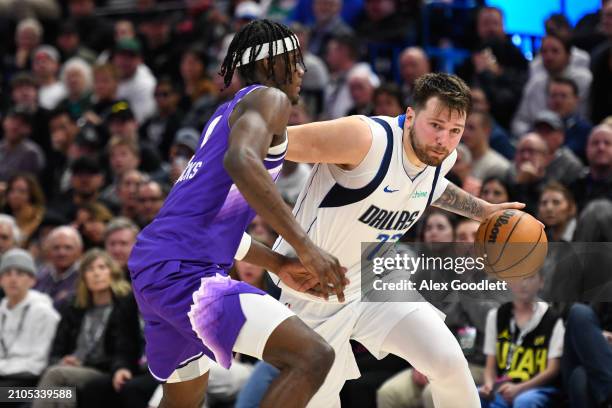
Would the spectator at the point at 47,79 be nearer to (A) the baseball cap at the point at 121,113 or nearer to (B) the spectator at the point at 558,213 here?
(A) the baseball cap at the point at 121,113

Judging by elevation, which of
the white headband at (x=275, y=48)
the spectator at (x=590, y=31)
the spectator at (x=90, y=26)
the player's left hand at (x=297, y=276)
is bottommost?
the player's left hand at (x=297, y=276)

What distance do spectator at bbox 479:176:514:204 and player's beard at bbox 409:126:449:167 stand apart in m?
3.17

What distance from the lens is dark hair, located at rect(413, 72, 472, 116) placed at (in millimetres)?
5238

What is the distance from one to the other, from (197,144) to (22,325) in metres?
2.18

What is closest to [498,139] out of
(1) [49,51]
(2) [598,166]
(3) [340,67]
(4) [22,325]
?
(2) [598,166]

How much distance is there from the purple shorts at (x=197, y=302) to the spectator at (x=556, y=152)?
501 cm

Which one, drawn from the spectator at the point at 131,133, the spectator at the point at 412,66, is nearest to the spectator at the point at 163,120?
the spectator at the point at 131,133

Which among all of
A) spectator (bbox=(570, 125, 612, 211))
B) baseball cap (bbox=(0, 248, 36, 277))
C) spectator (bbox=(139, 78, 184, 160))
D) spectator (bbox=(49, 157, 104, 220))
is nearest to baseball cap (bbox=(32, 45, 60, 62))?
spectator (bbox=(139, 78, 184, 160))

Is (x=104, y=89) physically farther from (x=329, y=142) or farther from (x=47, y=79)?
(x=329, y=142)

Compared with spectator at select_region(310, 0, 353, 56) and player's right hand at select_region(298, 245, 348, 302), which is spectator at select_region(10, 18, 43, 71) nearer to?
spectator at select_region(310, 0, 353, 56)

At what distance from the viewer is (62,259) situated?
32.0ft

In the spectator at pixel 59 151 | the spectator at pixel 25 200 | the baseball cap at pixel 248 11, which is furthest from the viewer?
the baseball cap at pixel 248 11

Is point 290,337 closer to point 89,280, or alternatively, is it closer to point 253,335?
point 253,335

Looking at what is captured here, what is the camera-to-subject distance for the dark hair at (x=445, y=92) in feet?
17.2
